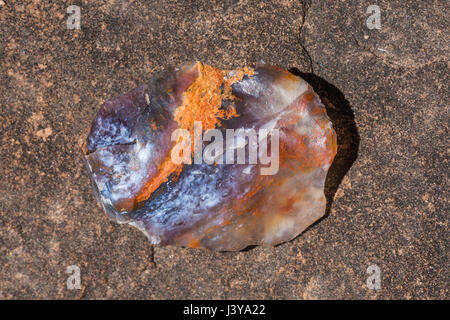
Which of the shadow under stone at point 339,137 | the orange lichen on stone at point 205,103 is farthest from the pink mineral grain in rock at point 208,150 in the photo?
the shadow under stone at point 339,137

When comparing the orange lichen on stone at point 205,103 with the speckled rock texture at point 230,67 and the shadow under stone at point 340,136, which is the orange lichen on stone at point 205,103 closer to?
the speckled rock texture at point 230,67

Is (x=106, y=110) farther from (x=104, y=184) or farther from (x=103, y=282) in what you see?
(x=103, y=282)

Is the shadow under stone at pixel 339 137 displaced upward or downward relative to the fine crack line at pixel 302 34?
downward

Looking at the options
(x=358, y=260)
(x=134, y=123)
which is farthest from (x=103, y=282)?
(x=358, y=260)

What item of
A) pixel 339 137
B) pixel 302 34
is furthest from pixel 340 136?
pixel 302 34

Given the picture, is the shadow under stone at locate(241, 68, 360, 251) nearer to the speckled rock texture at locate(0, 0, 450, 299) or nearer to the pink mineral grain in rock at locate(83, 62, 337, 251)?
the speckled rock texture at locate(0, 0, 450, 299)

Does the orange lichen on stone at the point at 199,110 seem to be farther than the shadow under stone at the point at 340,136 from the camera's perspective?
No

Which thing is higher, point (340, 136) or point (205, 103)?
point (205, 103)

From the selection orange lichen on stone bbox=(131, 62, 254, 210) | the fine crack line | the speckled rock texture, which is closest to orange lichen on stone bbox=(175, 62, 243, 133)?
orange lichen on stone bbox=(131, 62, 254, 210)

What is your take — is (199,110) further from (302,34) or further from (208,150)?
(302,34)
